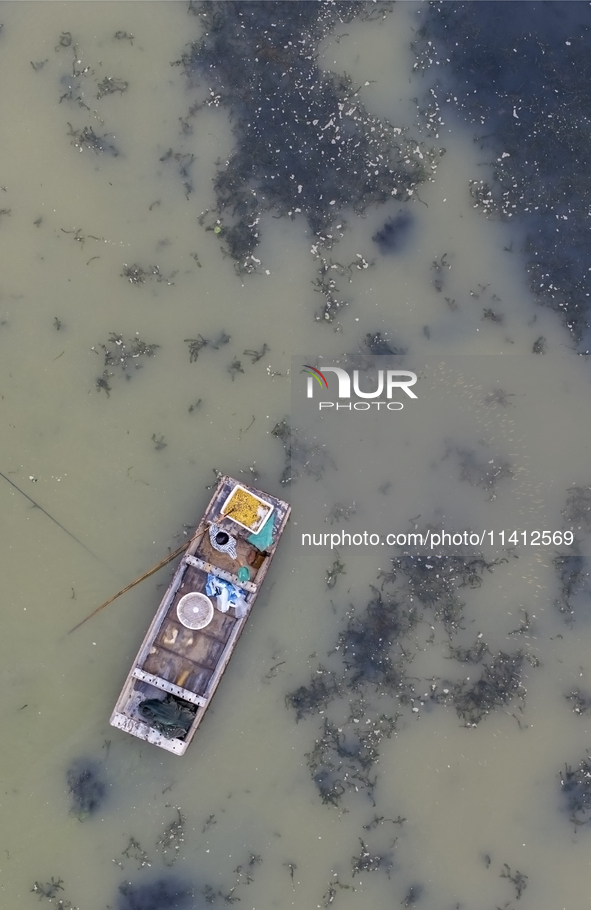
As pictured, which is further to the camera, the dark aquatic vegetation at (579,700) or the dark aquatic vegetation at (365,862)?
the dark aquatic vegetation at (579,700)

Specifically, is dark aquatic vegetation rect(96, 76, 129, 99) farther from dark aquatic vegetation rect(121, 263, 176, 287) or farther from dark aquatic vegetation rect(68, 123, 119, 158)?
dark aquatic vegetation rect(121, 263, 176, 287)

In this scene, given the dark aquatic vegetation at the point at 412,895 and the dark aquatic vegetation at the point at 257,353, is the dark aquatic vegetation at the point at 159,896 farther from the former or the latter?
the dark aquatic vegetation at the point at 257,353

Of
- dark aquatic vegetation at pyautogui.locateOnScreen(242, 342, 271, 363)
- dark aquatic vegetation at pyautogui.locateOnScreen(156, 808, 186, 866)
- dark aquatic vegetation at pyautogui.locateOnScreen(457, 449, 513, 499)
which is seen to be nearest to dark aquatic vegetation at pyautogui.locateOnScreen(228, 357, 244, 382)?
dark aquatic vegetation at pyautogui.locateOnScreen(242, 342, 271, 363)

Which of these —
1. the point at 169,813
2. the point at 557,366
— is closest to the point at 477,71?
the point at 557,366

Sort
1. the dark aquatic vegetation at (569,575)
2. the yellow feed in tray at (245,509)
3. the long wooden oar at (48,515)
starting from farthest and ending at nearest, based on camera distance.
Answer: the dark aquatic vegetation at (569,575) < the long wooden oar at (48,515) < the yellow feed in tray at (245,509)

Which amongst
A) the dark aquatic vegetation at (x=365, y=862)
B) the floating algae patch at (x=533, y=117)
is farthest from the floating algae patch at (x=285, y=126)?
the dark aquatic vegetation at (x=365, y=862)

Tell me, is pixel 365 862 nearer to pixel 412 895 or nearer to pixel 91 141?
→ pixel 412 895
